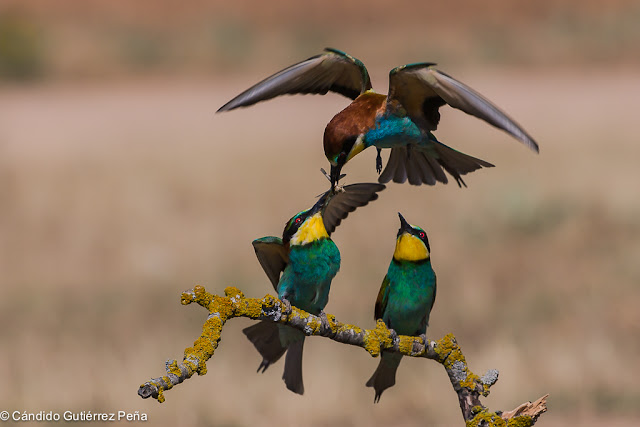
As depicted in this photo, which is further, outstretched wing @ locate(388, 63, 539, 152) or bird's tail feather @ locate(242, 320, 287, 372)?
bird's tail feather @ locate(242, 320, 287, 372)

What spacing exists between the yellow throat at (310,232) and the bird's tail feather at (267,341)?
1.19 feet

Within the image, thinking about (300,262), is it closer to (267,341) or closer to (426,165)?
(267,341)

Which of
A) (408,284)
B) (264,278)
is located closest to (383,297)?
(408,284)

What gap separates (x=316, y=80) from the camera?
4484 millimetres

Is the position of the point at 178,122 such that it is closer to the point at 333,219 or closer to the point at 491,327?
the point at 491,327

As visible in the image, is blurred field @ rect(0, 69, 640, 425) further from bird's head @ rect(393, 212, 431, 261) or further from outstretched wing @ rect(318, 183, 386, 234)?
outstretched wing @ rect(318, 183, 386, 234)

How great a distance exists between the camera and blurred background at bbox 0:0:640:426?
29.6ft

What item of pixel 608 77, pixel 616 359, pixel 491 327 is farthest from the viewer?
pixel 608 77

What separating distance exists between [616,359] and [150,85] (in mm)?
18408

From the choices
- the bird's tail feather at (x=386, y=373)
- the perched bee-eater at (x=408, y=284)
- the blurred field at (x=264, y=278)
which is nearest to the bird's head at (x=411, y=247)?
the perched bee-eater at (x=408, y=284)

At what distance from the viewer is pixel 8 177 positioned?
15.6 meters

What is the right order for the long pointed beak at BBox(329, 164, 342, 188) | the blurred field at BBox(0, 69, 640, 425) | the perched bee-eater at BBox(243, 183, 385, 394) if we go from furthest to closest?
the blurred field at BBox(0, 69, 640, 425) < the perched bee-eater at BBox(243, 183, 385, 394) < the long pointed beak at BBox(329, 164, 342, 188)

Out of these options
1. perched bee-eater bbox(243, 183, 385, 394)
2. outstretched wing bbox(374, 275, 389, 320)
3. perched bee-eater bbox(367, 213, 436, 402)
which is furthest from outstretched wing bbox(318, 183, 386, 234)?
outstretched wing bbox(374, 275, 389, 320)

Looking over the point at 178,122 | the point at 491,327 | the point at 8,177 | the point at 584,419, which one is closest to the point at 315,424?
the point at 584,419
